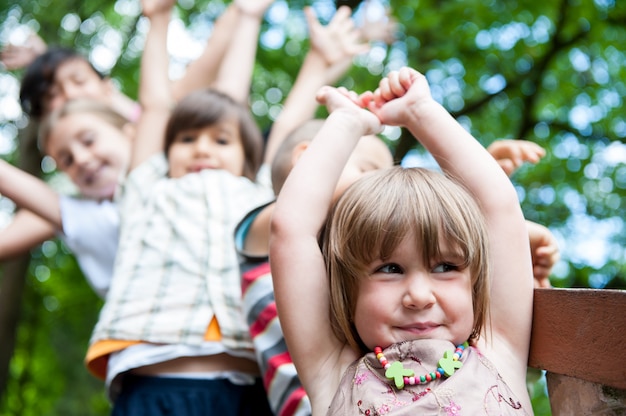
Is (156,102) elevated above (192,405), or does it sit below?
above

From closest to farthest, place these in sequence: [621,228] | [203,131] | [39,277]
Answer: [203,131] → [621,228] → [39,277]

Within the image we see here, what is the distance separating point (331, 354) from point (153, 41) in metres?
1.90

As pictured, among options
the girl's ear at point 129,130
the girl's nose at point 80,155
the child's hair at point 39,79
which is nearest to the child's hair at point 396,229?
the girl's nose at point 80,155

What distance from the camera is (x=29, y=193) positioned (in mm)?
2676

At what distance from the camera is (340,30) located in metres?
3.07

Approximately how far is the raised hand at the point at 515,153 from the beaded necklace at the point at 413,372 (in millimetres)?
774

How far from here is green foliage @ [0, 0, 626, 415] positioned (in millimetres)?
5320

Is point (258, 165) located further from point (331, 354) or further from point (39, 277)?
point (39, 277)

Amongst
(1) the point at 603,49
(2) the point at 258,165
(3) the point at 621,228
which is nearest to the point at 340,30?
(2) the point at 258,165

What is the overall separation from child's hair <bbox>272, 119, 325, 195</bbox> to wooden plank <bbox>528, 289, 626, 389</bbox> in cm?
92

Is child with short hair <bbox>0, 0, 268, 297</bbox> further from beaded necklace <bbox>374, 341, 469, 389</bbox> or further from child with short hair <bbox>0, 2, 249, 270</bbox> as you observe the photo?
beaded necklace <bbox>374, 341, 469, 389</bbox>

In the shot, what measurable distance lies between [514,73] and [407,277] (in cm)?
482

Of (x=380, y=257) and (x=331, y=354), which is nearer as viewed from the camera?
(x=380, y=257)

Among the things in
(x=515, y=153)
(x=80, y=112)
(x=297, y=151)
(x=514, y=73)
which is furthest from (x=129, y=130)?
(x=514, y=73)
